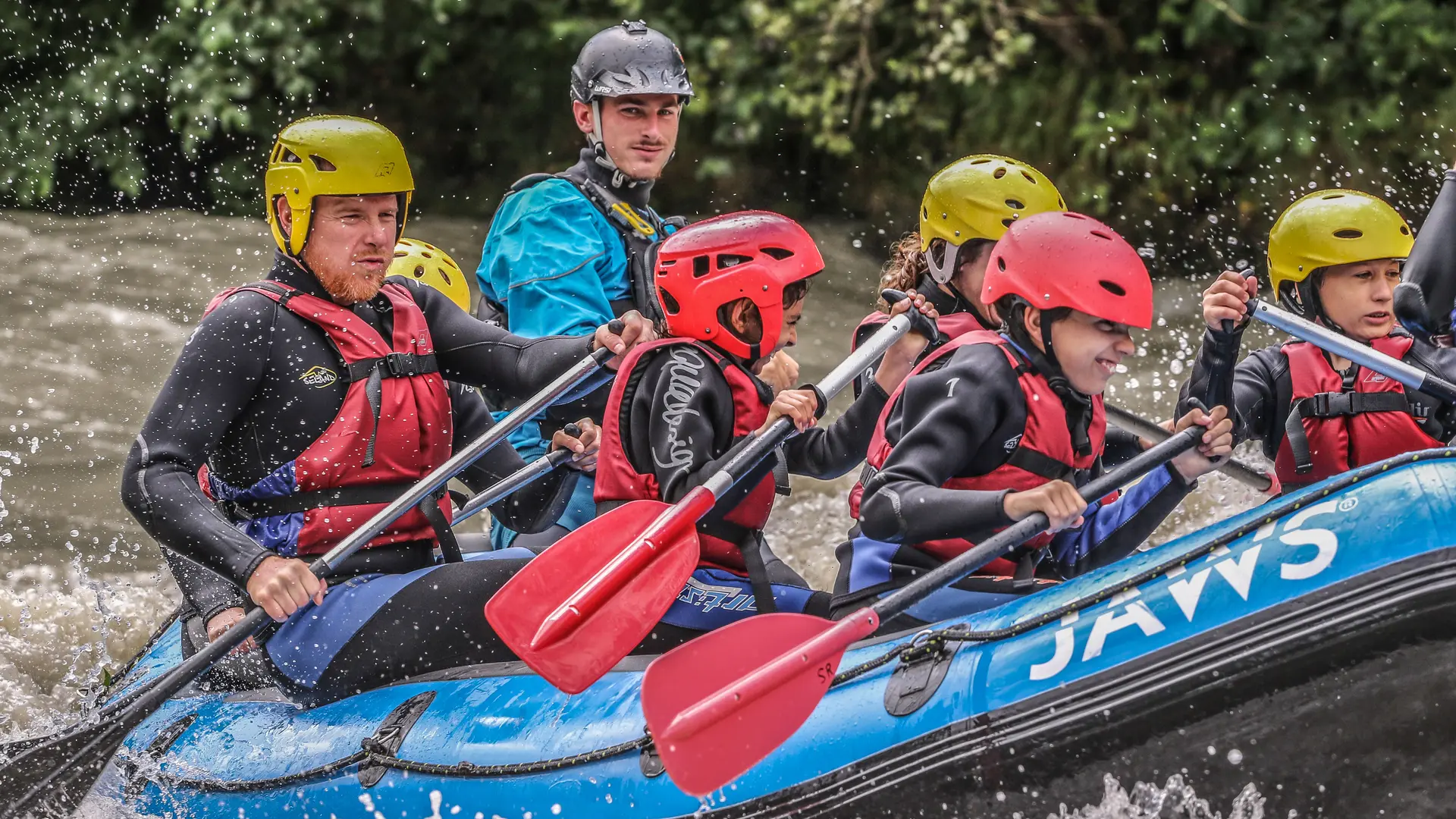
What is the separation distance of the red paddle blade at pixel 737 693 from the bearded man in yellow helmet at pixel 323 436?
25.1 inches

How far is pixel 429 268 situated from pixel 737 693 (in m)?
2.37

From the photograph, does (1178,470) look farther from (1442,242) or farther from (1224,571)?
(1442,242)

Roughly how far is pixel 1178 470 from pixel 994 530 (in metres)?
0.44

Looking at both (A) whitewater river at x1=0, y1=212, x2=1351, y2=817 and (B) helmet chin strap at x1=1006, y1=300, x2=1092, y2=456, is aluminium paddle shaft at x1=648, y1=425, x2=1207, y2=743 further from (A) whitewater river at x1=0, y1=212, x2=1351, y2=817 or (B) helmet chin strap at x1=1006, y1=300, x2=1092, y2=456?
(A) whitewater river at x1=0, y1=212, x2=1351, y2=817

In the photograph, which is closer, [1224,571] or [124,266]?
[1224,571]

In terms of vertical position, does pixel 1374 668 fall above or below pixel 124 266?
above

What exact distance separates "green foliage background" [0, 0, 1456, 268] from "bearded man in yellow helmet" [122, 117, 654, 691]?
6.38 metres

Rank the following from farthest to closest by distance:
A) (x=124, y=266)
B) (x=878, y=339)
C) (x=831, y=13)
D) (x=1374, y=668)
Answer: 1. (x=124, y=266)
2. (x=831, y=13)
3. (x=878, y=339)
4. (x=1374, y=668)

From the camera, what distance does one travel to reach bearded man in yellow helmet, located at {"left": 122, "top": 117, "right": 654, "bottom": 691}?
3.42 meters

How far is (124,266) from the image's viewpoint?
10.9 meters

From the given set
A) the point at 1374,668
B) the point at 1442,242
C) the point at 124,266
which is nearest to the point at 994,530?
the point at 1374,668

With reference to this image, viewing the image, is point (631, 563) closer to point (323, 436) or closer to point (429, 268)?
point (323, 436)

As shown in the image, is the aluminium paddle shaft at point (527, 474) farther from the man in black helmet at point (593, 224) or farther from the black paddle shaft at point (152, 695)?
the black paddle shaft at point (152, 695)

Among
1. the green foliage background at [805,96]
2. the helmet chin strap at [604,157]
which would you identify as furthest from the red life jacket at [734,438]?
the green foliage background at [805,96]
